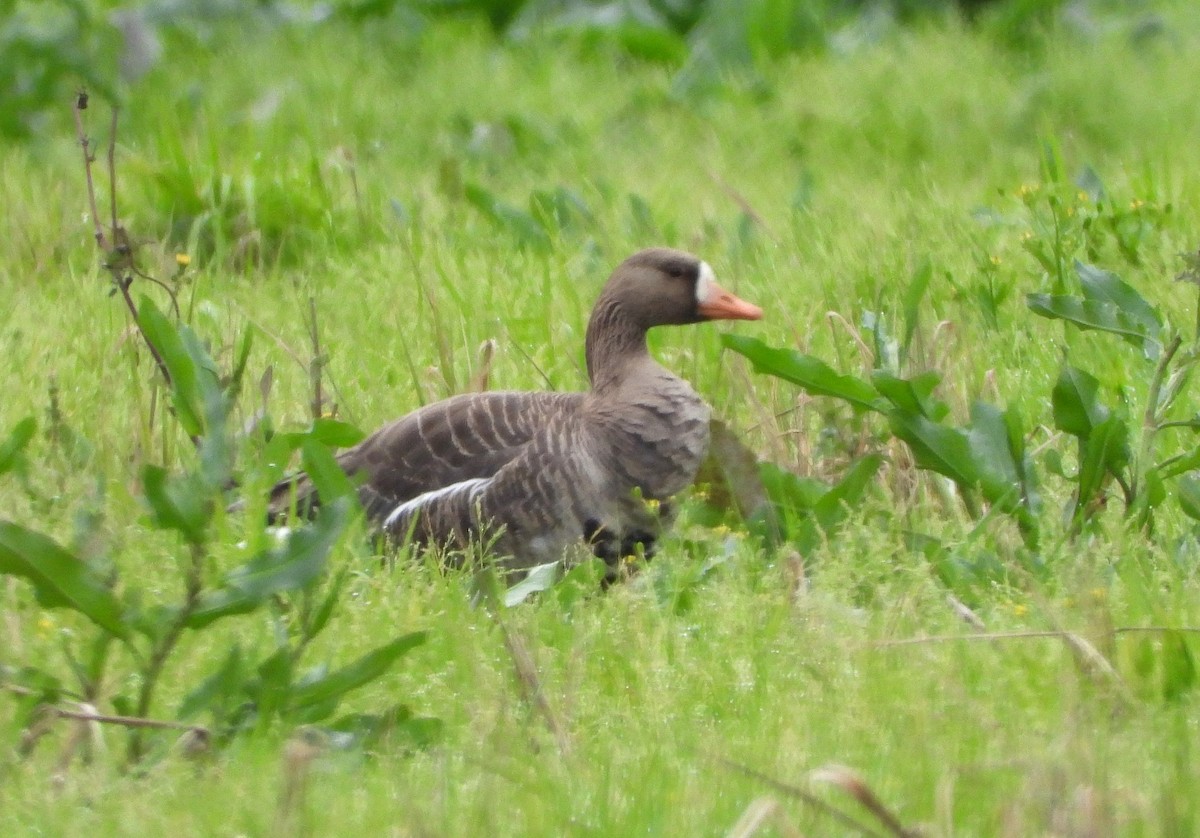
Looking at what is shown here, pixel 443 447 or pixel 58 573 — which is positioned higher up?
pixel 58 573

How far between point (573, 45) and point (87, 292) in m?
4.22

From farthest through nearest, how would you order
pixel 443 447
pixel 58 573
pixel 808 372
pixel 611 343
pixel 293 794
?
pixel 611 343, pixel 443 447, pixel 808 372, pixel 58 573, pixel 293 794

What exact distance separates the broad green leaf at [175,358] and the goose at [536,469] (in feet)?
0.94

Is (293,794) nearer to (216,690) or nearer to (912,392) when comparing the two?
(216,690)

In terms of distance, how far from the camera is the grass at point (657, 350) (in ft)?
9.13

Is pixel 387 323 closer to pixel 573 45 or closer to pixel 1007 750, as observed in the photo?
pixel 1007 750

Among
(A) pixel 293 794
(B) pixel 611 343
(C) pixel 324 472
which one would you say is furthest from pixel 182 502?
(B) pixel 611 343

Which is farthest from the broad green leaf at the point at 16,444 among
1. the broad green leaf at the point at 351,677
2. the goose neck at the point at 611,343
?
the goose neck at the point at 611,343

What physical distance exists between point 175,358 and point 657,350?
1992 mm

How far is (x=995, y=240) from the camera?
636 cm

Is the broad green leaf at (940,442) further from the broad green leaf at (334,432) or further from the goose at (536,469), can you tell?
the broad green leaf at (334,432)

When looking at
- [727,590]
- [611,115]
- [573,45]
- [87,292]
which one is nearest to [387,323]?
[87,292]

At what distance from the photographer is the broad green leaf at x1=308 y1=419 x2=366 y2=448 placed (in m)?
4.29

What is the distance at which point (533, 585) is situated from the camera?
3939 mm
